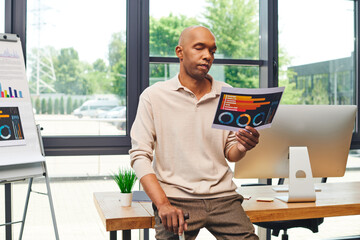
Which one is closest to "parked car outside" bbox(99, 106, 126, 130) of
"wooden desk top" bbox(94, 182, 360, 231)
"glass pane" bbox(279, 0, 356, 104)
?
"wooden desk top" bbox(94, 182, 360, 231)

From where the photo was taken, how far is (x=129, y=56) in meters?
3.02

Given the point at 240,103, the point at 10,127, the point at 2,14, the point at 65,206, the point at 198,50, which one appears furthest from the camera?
the point at 65,206

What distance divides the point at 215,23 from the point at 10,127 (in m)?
1.69

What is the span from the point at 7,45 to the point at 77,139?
2.52 feet

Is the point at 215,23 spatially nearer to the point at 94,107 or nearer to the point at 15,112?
the point at 94,107

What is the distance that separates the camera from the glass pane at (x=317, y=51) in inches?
135

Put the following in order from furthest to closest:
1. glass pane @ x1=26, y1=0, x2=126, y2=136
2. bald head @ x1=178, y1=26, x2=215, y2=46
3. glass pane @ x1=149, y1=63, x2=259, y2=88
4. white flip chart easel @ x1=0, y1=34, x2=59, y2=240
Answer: glass pane @ x1=149, y1=63, x2=259, y2=88 → glass pane @ x1=26, y1=0, x2=126, y2=136 → white flip chart easel @ x1=0, y1=34, x2=59, y2=240 → bald head @ x1=178, y1=26, x2=215, y2=46

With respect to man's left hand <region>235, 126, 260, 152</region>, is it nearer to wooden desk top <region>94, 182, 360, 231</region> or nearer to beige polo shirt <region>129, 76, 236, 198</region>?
beige polo shirt <region>129, 76, 236, 198</region>

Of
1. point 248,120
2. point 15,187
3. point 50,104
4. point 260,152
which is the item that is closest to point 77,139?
point 50,104

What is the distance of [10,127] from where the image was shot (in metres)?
2.41

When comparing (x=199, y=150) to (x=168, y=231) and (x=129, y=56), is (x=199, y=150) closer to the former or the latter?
(x=168, y=231)

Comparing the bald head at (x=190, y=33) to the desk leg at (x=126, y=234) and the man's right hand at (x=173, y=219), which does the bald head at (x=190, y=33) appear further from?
the desk leg at (x=126, y=234)

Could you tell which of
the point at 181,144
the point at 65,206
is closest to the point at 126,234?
the point at 181,144

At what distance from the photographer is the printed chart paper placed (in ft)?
5.13
